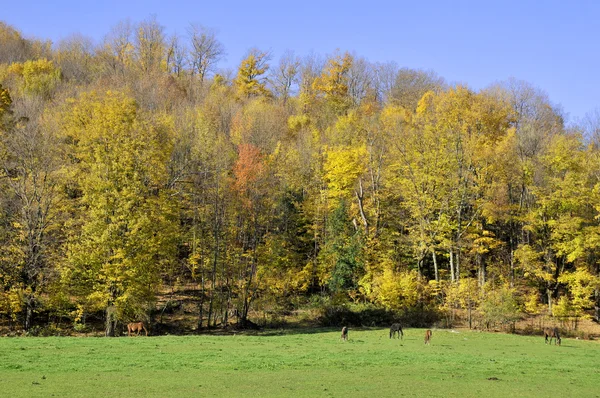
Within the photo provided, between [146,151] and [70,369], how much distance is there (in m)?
25.2

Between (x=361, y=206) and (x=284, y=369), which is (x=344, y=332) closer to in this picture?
(x=284, y=369)

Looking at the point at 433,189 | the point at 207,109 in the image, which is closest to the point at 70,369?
the point at 433,189

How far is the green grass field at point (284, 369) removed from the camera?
19969 millimetres

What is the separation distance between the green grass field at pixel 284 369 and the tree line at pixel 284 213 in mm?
9469

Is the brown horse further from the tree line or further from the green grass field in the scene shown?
the tree line

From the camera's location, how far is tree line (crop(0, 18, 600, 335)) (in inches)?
1592

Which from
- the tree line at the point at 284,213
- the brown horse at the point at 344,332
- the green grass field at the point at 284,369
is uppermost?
the tree line at the point at 284,213

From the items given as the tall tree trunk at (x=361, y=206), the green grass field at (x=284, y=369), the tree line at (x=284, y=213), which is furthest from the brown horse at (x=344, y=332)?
the tall tree trunk at (x=361, y=206)

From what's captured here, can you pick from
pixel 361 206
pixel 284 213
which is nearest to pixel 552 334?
pixel 361 206

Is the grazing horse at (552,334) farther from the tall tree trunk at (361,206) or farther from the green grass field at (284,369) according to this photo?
the tall tree trunk at (361,206)

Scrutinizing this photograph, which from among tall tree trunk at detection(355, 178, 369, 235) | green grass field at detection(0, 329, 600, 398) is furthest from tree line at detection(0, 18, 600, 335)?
green grass field at detection(0, 329, 600, 398)

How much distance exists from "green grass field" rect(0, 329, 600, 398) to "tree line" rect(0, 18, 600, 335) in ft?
31.1

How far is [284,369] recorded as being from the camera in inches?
979

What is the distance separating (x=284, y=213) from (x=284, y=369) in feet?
119
